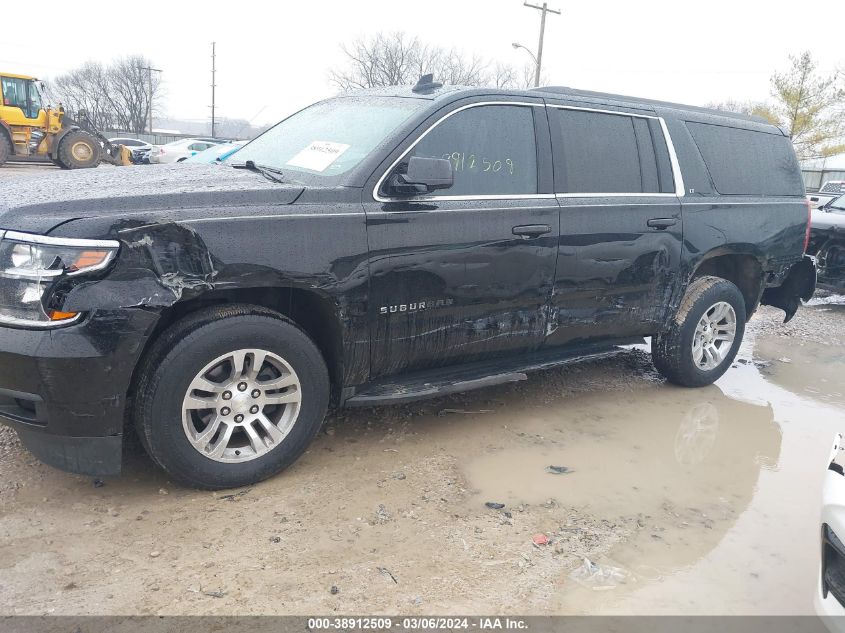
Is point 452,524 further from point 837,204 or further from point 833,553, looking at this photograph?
point 837,204

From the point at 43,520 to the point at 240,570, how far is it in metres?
0.95

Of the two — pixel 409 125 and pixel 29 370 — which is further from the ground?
pixel 409 125

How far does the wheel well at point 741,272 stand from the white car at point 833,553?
3124mm

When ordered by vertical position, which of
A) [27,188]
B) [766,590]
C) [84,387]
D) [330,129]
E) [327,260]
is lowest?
[766,590]

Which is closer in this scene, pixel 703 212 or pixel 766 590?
pixel 766 590

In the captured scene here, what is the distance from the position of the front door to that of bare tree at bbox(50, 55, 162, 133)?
75543mm

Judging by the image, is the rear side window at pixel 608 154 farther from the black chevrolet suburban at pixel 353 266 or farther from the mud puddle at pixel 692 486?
the mud puddle at pixel 692 486

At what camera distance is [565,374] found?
17.3 ft

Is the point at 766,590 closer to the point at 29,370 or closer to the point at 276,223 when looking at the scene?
the point at 276,223

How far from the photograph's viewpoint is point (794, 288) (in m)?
5.80

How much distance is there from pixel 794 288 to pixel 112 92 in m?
79.1

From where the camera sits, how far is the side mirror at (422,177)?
10.7 ft

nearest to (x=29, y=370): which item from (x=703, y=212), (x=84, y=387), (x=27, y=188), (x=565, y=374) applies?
(x=84, y=387)

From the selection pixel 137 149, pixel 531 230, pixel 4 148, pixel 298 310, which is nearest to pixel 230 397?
pixel 298 310
